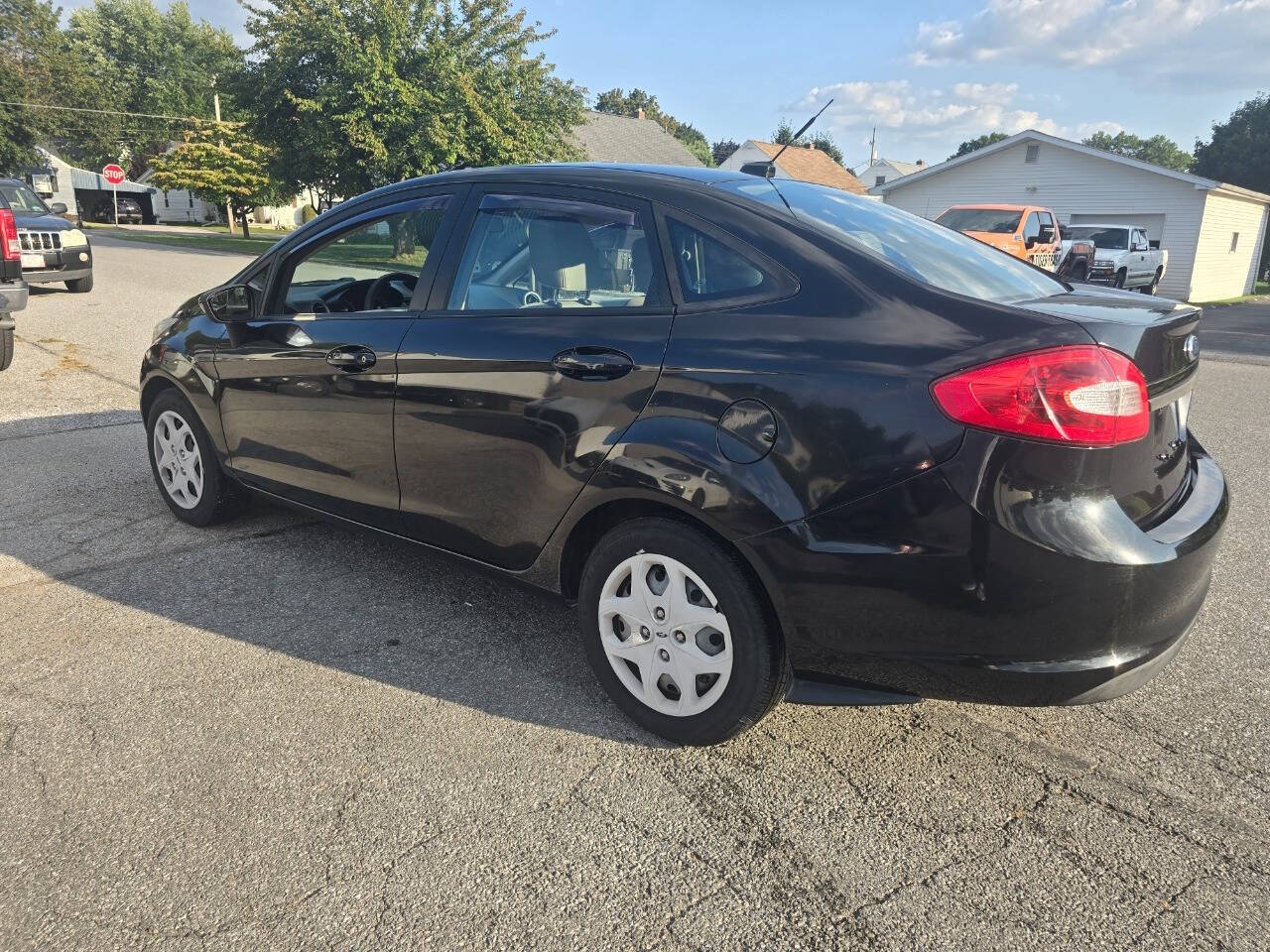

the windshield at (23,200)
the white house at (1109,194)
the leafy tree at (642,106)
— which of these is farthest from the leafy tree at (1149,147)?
the windshield at (23,200)

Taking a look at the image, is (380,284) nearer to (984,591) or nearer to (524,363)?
(524,363)

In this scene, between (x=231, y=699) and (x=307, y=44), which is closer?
(x=231, y=699)

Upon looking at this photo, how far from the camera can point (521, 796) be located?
2613 mm

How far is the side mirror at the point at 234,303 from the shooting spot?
13.5 feet

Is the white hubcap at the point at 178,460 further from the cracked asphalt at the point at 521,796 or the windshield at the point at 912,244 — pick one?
the windshield at the point at 912,244

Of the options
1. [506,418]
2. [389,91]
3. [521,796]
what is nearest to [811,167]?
[389,91]

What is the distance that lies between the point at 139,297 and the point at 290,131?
1698 cm

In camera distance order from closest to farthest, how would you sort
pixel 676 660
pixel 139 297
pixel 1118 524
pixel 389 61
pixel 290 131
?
pixel 1118 524, pixel 676 660, pixel 139 297, pixel 389 61, pixel 290 131

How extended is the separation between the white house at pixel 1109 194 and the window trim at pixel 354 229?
2665 cm

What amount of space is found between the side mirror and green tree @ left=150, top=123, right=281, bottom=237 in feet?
141

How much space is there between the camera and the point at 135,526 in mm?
4754

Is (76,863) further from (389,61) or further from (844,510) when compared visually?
(389,61)

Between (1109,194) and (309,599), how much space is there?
102ft

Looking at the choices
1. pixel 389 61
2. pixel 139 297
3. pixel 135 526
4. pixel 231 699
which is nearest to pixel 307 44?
pixel 389 61
